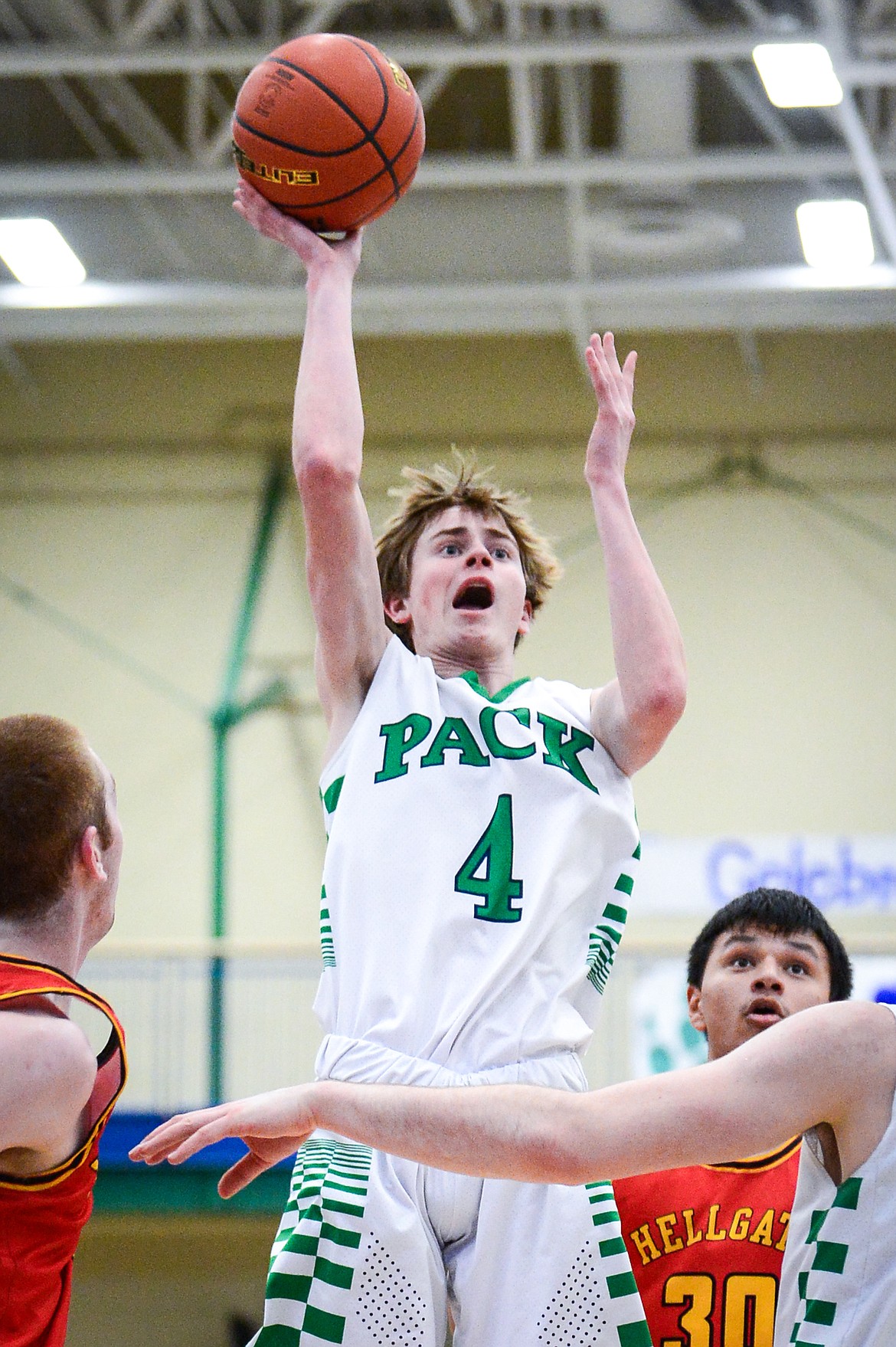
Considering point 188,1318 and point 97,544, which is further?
point 97,544

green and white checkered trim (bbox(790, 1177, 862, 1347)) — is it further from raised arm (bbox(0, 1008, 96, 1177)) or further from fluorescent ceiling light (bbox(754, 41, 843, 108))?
fluorescent ceiling light (bbox(754, 41, 843, 108))

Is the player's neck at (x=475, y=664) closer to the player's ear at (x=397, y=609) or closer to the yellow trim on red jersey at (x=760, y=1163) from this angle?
the player's ear at (x=397, y=609)

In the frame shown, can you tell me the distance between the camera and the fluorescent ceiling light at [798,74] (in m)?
8.89

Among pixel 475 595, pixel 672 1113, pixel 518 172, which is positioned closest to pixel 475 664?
pixel 475 595

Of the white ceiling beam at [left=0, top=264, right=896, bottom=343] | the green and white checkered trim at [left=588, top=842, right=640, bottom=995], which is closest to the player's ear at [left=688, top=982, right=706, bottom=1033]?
the green and white checkered trim at [left=588, top=842, right=640, bottom=995]

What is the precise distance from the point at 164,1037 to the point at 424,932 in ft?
30.1

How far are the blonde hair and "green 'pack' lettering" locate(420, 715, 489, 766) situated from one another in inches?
17.9

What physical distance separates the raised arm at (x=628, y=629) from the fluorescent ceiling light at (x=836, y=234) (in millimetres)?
7841

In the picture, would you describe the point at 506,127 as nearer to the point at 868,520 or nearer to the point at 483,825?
the point at 868,520

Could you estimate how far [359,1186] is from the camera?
2795mm

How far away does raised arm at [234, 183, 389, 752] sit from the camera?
3105 millimetres

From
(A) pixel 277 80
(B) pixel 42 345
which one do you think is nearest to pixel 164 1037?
(B) pixel 42 345

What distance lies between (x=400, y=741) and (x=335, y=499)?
1.57 feet

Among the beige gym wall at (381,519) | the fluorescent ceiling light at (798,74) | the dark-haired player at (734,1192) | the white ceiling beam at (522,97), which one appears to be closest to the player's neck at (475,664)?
the dark-haired player at (734,1192)
